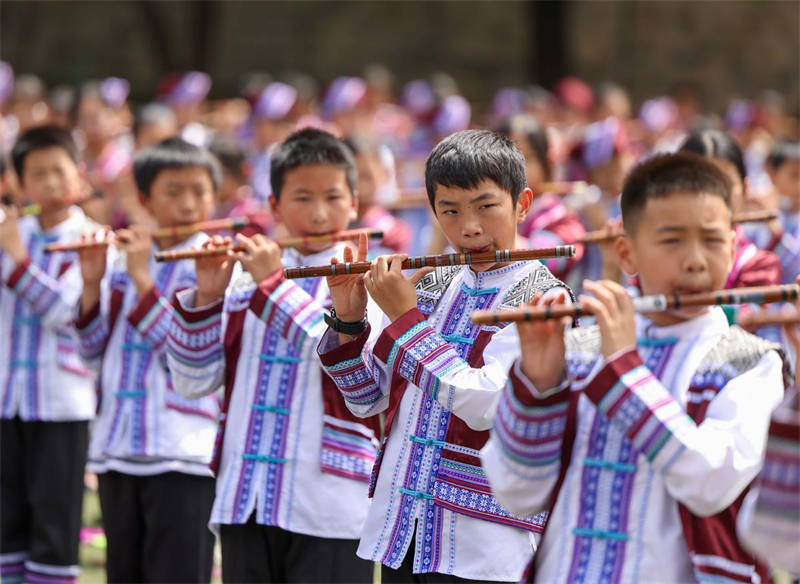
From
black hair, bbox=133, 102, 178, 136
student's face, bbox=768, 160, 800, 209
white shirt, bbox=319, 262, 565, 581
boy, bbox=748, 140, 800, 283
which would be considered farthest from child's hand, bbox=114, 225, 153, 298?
black hair, bbox=133, 102, 178, 136

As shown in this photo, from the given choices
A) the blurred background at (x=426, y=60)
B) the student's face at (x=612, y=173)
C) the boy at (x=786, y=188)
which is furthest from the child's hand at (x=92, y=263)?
the blurred background at (x=426, y=60)

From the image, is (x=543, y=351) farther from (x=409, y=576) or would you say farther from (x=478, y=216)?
(x=409, y=576)

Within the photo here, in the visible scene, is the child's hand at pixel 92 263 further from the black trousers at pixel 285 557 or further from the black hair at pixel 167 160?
the black trousers at pixel 285 557

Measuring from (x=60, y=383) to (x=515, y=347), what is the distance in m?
2.73

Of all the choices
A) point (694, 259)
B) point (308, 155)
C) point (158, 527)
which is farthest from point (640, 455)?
point (158, 527)

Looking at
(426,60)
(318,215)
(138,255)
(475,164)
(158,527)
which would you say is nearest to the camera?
(475,164)

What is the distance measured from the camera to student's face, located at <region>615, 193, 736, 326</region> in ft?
8.18

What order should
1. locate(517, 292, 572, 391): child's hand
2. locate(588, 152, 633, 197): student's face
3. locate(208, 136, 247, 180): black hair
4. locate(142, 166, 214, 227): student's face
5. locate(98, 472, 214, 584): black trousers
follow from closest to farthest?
1. locate(517, 292, 572, 391): child's hand
2. locate(98, 472, 214, 584): black trousers
3. locate(142, 166, 214, 227): student's face
4. locate(588, 152, 633, 197): student's face
5. locate(208, 136, 247, 180): black hair

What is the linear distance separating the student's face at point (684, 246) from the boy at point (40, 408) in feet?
10.1

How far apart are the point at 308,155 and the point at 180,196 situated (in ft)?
3.28

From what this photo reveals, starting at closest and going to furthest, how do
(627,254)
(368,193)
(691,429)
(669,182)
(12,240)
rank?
(691,429)
(669,182)
(627,254)
(12,240)
(368,193)

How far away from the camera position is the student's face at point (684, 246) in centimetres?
249

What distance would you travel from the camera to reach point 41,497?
5.00 meters

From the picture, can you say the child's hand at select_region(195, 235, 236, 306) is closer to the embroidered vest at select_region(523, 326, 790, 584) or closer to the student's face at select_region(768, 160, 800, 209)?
the embroidered vest at select_region(523, 326, 790, 584)
